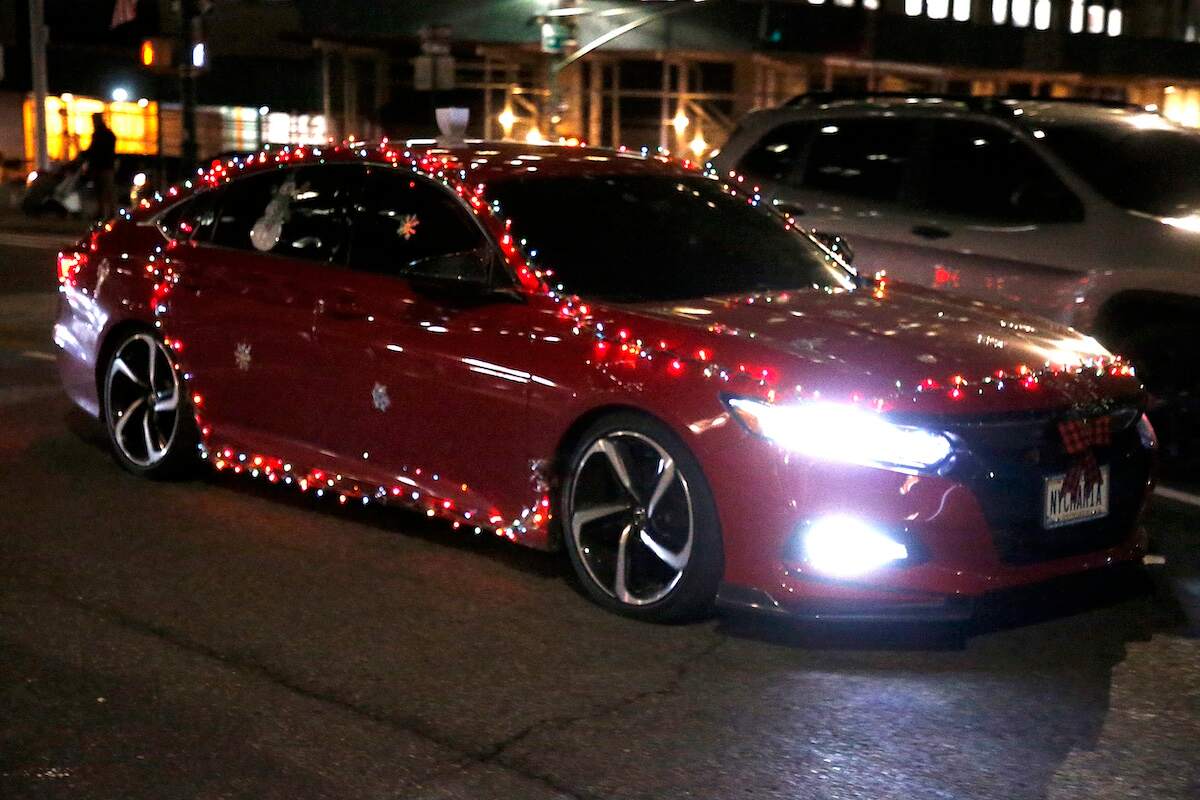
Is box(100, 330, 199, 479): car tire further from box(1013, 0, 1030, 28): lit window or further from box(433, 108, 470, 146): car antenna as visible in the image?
box(1013, 0, 1030, 28): lit window

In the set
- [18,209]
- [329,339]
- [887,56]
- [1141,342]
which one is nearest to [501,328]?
[329,339]

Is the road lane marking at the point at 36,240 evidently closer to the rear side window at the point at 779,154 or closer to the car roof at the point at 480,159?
the rear side window at the point at 779,154

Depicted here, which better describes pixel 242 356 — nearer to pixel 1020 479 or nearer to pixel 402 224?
pixel 402 224

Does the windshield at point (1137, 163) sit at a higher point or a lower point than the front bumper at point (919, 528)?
higher

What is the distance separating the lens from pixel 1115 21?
51.4 metres

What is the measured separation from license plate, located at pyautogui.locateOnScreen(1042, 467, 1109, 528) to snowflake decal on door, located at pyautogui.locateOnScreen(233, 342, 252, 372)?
11.2 feet

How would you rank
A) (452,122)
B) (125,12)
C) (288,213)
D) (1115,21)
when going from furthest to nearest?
1. (1115,21)
2. (125,12)
3. (452,122)
4. (288,213)

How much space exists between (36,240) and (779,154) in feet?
58.7

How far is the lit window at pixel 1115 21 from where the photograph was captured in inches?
2012

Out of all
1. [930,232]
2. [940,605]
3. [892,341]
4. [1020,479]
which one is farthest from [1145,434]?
[930,232]

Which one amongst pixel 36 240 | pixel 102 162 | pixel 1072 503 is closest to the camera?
pixel 1072 503

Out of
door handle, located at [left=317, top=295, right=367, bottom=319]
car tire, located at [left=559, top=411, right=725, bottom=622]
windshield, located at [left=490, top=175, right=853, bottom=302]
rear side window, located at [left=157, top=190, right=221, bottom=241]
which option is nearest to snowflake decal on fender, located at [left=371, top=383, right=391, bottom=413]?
door handle, located at [left=317, top=295, right=367, bottom=319]

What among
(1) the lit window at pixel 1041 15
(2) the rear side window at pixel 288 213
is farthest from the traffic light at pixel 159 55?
(1) the lit window at pixel 1041 15

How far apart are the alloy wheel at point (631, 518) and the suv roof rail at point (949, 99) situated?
13.9ft
